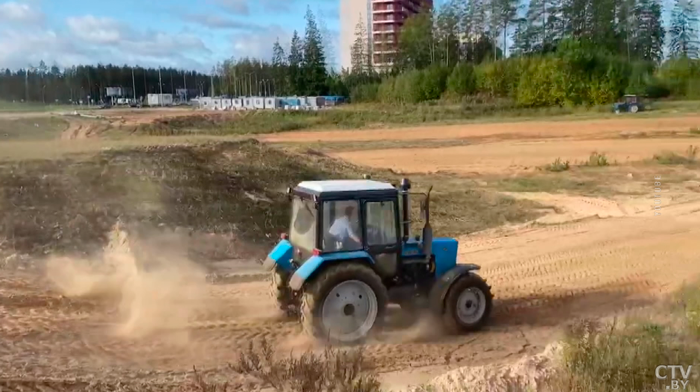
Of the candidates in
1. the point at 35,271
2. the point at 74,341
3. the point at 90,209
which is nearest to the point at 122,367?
the point at 74,341

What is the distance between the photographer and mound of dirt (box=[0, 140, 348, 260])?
45.2ft

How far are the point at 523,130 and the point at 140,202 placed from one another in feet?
118

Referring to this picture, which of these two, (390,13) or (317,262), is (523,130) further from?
(390,13)

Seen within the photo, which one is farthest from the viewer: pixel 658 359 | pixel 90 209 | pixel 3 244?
pixel 90 209

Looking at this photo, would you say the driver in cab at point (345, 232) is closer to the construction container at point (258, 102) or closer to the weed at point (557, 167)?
the weed at point (557, 167)

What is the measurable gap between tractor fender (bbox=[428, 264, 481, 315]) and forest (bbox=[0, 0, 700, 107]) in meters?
45.2

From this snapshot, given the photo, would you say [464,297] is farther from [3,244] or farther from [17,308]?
[3,244]

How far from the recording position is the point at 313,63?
10031 cm

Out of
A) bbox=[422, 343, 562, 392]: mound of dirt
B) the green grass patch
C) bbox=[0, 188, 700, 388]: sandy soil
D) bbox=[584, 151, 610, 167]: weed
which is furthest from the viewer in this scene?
bbox=[584, 151, 610, 167]: weed

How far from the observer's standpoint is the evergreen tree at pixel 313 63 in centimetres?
9794

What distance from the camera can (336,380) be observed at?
584 centimetres

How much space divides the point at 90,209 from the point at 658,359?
436 inches

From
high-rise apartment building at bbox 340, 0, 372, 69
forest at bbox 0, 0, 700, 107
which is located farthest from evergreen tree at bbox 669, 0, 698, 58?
high-rise apartment building at bbox 340, 0, 372, 69

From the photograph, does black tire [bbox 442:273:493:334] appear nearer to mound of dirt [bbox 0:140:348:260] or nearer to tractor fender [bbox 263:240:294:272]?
tractor fender [bbox 263:240:294:272]
